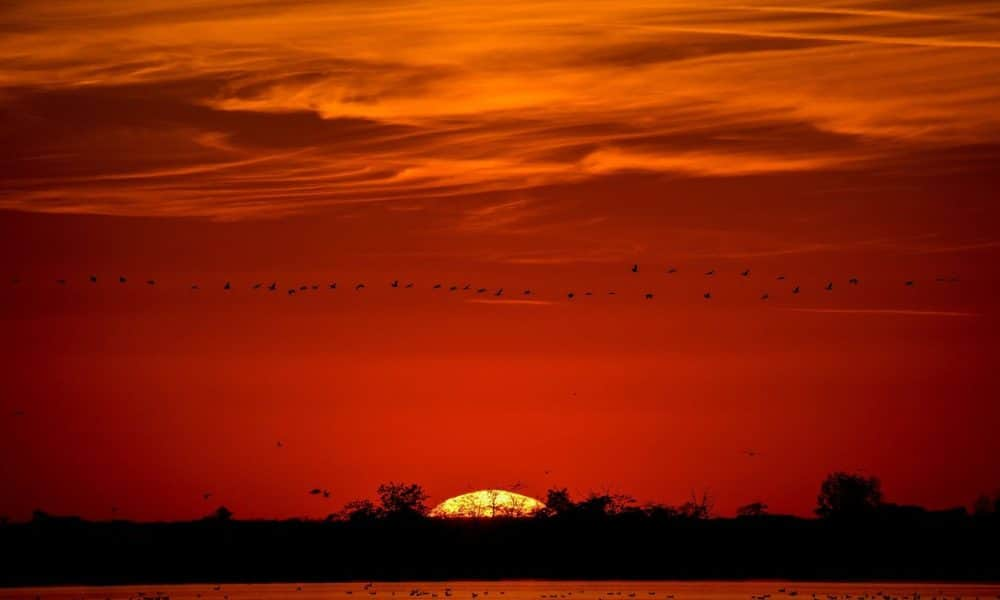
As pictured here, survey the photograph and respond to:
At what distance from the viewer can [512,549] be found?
96.1 meters

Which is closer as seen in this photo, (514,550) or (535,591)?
(535,591)

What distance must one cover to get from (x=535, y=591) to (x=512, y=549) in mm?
24750

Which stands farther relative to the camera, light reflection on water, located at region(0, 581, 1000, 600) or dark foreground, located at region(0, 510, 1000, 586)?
dark foreground, located at region(0, 510, 1000, 586)

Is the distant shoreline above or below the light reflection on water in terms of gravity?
above

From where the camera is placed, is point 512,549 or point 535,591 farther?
point 512,549

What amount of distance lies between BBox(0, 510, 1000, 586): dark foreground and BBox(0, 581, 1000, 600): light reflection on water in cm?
595

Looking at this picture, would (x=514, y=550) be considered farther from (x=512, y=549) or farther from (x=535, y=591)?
(x=535, y=591)

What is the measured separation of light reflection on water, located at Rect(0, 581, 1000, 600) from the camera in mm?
68250

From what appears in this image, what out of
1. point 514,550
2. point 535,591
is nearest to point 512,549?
point 514,550

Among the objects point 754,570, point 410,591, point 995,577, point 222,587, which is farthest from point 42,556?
point 995,577

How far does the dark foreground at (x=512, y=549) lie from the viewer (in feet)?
283

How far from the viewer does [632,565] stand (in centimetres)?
9175

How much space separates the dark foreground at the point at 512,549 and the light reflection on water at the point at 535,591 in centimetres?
595

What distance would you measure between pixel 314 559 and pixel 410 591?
2141cm
